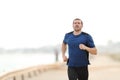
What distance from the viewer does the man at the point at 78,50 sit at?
8227 mm

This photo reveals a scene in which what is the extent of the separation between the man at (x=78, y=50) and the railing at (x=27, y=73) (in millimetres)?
4608

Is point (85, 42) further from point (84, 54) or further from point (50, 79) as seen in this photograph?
point (50, 79)

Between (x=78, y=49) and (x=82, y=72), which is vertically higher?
(x=78, y=49)

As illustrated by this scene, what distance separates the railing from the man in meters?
4.61

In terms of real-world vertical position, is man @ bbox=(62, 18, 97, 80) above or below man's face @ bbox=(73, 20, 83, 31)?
below

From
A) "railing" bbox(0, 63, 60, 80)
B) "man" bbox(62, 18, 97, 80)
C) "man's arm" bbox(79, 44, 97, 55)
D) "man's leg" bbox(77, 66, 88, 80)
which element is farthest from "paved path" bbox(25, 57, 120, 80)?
"man's arm" bbox(79, 44, 97, 55)

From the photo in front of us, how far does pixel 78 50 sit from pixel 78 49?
18 millimetres

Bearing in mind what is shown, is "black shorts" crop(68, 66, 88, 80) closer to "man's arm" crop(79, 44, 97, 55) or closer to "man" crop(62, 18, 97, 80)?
"man" crop(62, 18, 97, 80)

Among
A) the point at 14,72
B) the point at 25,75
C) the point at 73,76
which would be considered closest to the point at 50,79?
the point at 25,75

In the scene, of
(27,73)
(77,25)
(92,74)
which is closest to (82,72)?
(77,25)

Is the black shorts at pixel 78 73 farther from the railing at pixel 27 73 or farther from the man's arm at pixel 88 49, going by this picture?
the railing at pixel 27 73

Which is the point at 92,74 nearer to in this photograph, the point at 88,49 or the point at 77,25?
the point at 77,25

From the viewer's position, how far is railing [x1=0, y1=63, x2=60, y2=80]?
1395cm

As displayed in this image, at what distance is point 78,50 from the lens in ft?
27.0
